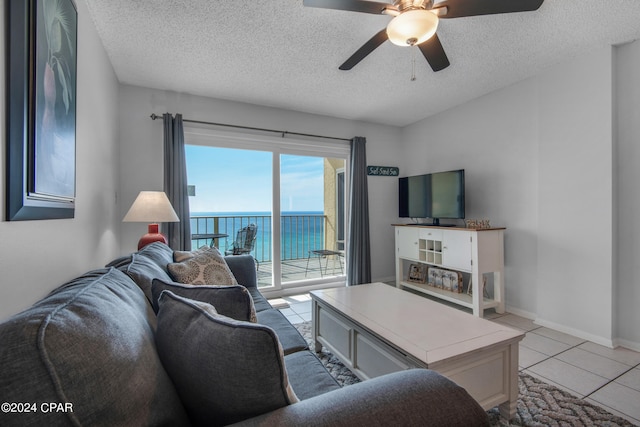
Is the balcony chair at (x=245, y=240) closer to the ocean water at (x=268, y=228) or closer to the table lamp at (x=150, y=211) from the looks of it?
the ocean water at (x=268, y=228)

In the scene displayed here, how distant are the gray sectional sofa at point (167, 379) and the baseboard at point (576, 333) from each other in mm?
2652

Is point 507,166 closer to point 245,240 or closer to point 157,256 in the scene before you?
point 245,240

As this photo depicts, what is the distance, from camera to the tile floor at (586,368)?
1675 millimetres

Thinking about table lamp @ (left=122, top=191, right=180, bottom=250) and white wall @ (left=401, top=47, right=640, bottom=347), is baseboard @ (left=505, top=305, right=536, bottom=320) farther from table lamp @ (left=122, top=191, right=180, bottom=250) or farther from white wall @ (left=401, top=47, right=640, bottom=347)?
table lamp @ (left=122, top=191, right=180, bottom=250)

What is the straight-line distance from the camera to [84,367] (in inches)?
19.7

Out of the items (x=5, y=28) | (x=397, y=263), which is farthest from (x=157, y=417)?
(x=397, y=263)

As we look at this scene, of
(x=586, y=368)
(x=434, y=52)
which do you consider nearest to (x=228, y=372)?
(x=434, y=52)

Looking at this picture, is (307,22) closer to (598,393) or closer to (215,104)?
(215,104)

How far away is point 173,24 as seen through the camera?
2.08 m

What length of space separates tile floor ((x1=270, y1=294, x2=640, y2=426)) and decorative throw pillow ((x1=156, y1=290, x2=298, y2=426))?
2.09 meters

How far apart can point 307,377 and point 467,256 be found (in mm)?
2438

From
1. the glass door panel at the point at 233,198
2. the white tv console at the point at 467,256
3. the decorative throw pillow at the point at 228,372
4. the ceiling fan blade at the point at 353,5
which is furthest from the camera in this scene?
the glass door panel at the point at 233,198

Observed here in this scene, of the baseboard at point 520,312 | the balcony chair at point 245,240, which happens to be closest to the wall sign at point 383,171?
the balcony chair at point 245,240

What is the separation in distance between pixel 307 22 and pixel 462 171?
2.25 metres
